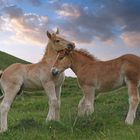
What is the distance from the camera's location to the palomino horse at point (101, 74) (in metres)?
12.4

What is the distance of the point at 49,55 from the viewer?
45.7 ft

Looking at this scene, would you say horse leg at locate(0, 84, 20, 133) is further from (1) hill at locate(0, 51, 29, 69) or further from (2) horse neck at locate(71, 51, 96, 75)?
(1) hill at locate(0, 51, 29, 69)

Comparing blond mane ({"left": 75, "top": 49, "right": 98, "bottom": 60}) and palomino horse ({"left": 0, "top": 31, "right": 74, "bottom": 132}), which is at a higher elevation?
blond mane ({"left": 75, "top": 49, "right": 98, "bottom": 60})

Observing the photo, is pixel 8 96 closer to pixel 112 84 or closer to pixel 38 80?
pixel 38 80

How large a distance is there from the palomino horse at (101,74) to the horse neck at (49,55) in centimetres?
32

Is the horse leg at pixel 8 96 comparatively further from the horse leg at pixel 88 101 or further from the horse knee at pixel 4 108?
the horse leg at pixel 88 101

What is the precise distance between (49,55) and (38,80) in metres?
1.01

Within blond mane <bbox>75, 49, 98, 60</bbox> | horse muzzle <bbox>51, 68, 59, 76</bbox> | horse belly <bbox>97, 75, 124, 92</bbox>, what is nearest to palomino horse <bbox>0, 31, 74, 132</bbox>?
horse muzzle <bbox>51, 68, 59, 76</bbox>

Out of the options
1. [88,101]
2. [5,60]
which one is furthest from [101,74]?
[5,60]

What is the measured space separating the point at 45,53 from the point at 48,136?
13.0 ft

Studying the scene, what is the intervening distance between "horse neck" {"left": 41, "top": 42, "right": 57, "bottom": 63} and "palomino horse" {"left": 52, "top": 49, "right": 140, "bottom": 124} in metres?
0.32

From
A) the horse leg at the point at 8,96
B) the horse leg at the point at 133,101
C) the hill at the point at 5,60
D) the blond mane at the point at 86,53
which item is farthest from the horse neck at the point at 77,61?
the hill at the point at 5,60

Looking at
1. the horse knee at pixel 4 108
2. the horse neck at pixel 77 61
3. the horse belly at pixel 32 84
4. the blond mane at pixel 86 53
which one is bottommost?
the horse knee at pixel 4 108

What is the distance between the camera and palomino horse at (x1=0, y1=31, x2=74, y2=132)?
13.1 metres
